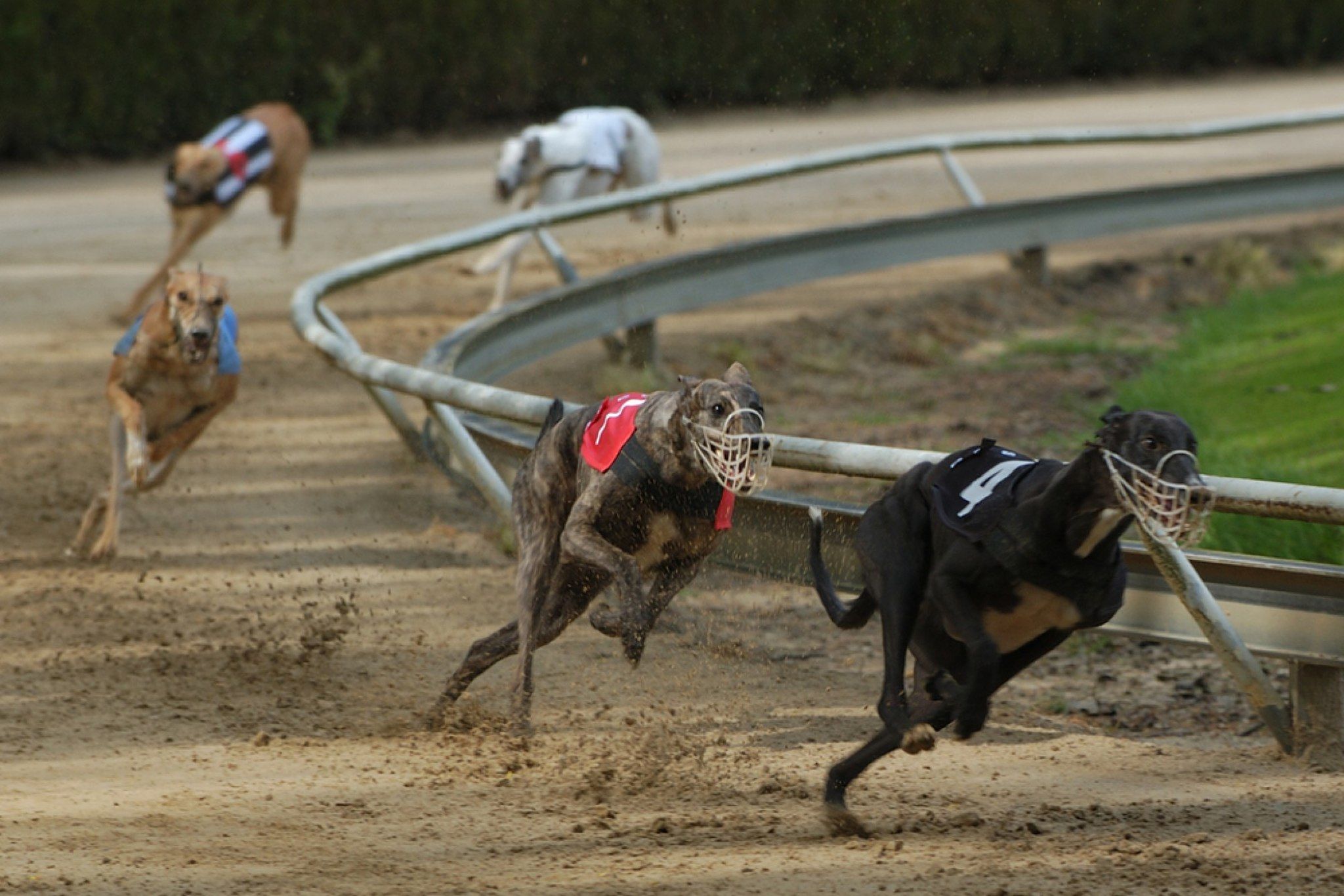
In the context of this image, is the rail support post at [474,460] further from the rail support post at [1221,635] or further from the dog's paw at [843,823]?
the rail support post at [1221,635]

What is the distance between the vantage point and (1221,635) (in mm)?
3725

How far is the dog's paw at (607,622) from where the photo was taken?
12.8 ft

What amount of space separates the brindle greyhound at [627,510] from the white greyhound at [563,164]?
5317 mm

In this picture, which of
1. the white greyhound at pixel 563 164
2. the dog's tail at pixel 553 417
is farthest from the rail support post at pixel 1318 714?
the white greyhound at pixel 563 164

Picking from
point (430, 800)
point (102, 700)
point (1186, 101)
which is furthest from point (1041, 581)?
point (1186, 101)

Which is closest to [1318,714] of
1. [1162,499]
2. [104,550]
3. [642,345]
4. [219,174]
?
[1162,499]

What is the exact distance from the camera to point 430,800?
149 inches

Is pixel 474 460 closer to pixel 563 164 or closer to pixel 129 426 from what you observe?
pixel 129 426

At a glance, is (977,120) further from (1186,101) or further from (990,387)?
(990,387)

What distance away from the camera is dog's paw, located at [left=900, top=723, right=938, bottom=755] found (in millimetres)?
3346

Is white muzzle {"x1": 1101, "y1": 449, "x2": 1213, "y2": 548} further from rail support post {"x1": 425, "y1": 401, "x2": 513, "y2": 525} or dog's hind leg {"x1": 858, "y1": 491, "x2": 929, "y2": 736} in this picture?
rail support post {"x1": 425, "y1": 401, "x2": 513, "y2": 525}

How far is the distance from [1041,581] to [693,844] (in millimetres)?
875

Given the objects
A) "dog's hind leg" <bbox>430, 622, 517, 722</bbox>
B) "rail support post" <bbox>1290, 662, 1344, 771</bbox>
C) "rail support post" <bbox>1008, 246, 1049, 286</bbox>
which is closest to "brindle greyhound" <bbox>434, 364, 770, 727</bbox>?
"dog's hind leg" <bbox>430, 622, 517, 722</bbox>

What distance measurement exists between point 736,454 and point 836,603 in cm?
47
